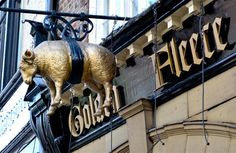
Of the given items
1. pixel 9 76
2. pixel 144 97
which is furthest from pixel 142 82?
pixel 9 76

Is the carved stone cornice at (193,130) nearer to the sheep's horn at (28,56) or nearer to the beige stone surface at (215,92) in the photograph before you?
the beige stone surface at (215,92)

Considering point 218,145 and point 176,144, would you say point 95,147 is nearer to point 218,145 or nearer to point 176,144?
point 176,144

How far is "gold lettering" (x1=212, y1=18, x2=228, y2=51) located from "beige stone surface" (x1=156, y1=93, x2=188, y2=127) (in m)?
0.68

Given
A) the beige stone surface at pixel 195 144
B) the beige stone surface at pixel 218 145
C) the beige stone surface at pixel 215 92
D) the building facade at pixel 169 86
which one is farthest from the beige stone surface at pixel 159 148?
the beige stone surface at pixel 218 145

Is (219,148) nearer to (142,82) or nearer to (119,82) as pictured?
(142,82)

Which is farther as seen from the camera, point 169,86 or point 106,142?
point 106,142

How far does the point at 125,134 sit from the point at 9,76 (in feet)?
19.3

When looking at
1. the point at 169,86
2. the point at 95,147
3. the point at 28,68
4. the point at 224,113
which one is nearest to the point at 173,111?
the point at 169,86

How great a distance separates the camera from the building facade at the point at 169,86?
20.5ft

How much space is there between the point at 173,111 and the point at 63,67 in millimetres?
2031

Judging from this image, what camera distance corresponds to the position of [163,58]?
7156 mm

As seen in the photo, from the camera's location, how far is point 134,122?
7336 millimetres

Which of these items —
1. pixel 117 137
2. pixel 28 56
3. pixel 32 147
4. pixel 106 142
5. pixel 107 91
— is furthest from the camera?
pixel 32 147

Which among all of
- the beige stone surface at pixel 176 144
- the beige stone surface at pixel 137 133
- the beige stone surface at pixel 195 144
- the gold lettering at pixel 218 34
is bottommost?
the beige stone surface at pixel 195 144
